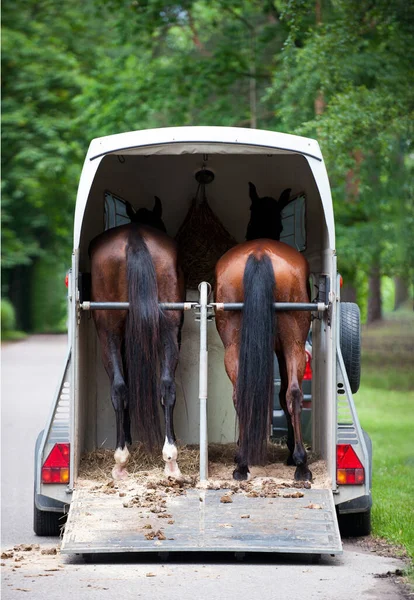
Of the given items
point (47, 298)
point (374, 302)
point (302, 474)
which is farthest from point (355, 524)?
point (47, 298)

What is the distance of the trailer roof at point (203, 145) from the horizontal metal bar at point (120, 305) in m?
0.45

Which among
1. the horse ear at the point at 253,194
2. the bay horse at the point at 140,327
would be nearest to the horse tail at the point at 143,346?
the bay horse at the point at 140,327

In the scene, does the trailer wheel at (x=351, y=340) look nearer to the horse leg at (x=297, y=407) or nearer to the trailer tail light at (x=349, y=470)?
the horse leg at (x=297, y=407)

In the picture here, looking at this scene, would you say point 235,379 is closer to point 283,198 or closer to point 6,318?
point 283,198

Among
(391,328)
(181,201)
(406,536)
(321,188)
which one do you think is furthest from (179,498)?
(391,328)

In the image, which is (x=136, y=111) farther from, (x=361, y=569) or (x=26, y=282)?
(x=26, y=282)

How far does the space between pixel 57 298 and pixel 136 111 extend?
80.8 feet

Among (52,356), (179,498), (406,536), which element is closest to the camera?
(179,498)

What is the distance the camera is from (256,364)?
7.09m

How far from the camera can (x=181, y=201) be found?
896 cm

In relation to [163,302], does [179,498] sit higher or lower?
lower

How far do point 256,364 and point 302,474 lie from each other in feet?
2.77

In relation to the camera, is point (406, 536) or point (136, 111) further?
point (136, 111)

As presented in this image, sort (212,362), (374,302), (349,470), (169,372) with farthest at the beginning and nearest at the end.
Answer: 1. (374,302)
2. (212,362)
3. (169,372)
4. (349,470)
